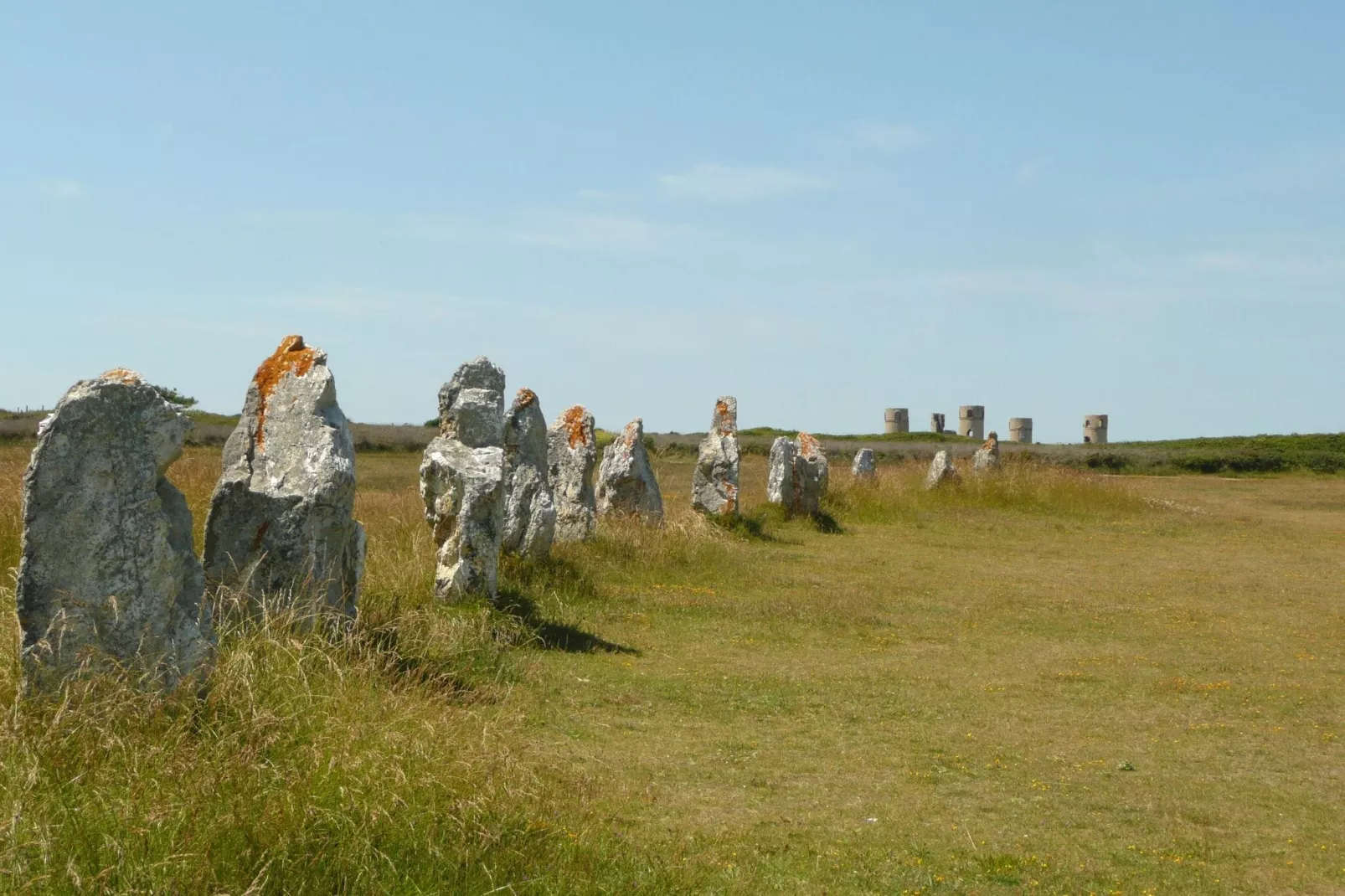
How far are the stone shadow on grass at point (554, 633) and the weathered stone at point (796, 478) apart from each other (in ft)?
33.9

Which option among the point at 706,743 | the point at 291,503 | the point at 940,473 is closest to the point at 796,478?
the point at 940,473

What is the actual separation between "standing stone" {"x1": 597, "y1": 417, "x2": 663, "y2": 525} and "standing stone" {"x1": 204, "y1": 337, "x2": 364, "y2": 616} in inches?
349

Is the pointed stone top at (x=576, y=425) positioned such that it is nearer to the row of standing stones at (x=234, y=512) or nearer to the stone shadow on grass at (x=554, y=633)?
the row of standing stones at (x=234, y=512)

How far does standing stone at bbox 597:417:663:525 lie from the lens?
17.7 meters

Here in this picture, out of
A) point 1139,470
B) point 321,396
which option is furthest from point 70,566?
point 1139,470

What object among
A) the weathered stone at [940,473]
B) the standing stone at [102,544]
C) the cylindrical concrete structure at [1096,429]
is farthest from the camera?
the cylindrical concrete structure at [1096,429]

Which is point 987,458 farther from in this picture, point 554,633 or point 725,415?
point 554,633

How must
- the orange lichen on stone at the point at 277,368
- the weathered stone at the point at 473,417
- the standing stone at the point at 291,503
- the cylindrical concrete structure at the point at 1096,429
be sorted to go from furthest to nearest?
the cylindrical concrete structure at the point at 1096,429
the weathered stone at the point at 473,417
the orange lichen on stone at the point at 277,368
the standing stone at the point at 291,503

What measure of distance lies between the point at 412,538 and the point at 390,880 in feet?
24.2

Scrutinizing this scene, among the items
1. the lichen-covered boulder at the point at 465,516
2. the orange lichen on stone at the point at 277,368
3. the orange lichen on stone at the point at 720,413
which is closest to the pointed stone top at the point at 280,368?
the orange lichen on stone at the point at 277,368

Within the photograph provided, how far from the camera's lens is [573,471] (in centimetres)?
1619

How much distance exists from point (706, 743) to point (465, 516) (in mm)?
3543

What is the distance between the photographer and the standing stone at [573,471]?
15.6m

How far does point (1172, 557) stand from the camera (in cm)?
1817
